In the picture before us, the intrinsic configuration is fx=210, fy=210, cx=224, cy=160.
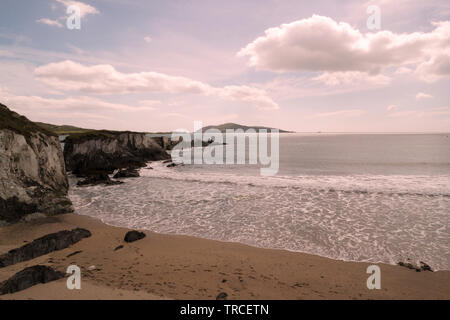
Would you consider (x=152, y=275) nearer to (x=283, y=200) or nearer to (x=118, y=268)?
(x=118, y=268)

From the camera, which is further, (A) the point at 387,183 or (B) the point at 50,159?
(A) the point at 387,183

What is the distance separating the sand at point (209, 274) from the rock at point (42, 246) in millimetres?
388

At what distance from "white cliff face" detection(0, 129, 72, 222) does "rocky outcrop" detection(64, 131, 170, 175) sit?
17.6 meters

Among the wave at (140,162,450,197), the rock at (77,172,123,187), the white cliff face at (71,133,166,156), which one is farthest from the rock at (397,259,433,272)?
the white cliff face at (71,133,166,156)

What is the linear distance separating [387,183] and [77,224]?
30.9m

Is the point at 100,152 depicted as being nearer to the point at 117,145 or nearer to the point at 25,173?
the point at 117,145

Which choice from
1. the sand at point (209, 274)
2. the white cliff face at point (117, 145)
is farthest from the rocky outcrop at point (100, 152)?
the sand at point (209, 274)

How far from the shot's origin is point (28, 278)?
22.6 feet

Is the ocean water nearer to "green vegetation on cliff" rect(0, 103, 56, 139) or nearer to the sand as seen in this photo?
the sand

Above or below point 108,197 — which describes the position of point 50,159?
above

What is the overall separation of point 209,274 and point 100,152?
39613 mm

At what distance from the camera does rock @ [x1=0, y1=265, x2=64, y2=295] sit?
655cm
